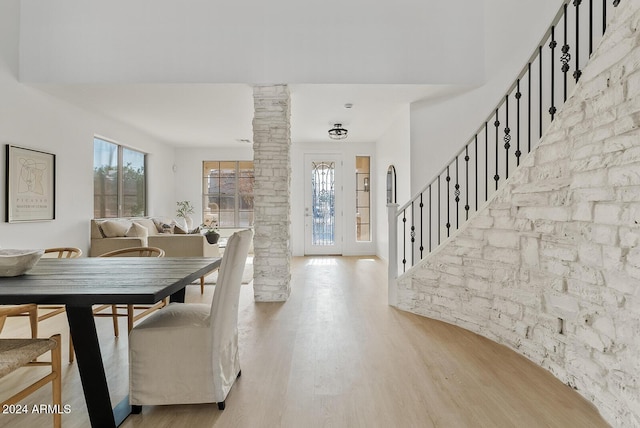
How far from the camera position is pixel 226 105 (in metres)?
4.98

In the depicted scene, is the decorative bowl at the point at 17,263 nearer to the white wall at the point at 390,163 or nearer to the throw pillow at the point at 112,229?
the throw pillow at the point at 112,229

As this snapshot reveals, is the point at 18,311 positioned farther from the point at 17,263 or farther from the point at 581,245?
the point at 581,245

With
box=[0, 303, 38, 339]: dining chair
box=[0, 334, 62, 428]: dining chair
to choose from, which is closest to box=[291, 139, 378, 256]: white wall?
box=[0, 303, 38, 339]: dining chair

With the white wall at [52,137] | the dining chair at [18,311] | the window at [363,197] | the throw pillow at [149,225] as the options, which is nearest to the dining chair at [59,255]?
the dining chair at [18,311]

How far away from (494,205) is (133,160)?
6.47 metres

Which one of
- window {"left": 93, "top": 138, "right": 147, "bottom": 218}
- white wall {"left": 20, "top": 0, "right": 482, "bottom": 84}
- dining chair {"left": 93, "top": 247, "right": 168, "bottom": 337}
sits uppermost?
white wall {"left": 20, "top": 0, "right": 482, "bottom": 84}

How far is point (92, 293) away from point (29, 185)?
3.66 m

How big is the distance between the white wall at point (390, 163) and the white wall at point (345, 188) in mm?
229

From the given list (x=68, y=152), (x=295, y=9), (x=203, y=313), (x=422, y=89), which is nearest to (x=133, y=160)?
(x=68, y=152)

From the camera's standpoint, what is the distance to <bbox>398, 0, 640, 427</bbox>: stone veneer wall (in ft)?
5.61

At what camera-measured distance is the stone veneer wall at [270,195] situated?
4.15m

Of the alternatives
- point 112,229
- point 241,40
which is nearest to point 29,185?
point 112,229

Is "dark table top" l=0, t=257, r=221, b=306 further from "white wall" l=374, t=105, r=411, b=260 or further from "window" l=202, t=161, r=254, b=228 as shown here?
"window" l=202, t=161, r=254, b=228

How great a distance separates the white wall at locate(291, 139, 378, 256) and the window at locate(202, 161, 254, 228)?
1.30 meters
